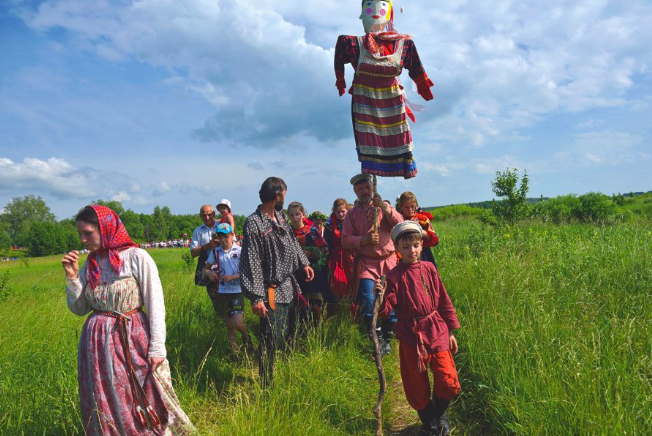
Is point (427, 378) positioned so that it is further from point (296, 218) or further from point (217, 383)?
point (296, 218)

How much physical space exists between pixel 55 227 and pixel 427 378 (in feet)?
280

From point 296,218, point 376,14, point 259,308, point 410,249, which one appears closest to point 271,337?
point 259,308

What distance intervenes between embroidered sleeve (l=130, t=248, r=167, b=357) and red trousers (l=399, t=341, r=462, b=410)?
179 cm

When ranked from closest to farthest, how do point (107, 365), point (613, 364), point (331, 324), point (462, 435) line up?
point (107, 365) → point (613, 364) → point (462, 435) → point (331, 324)

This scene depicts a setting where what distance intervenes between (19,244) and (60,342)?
91.6m

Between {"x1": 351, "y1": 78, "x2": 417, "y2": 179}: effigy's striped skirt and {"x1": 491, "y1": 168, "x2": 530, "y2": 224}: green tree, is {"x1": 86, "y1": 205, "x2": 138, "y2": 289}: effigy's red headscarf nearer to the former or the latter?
{"x1": 351, "y1": 78, "x2": 417, "y2": 179}: effigy's striped skirt

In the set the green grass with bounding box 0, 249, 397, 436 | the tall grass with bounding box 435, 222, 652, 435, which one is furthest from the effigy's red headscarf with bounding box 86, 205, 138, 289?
the tall grass with bounding box 435, 222, 652, 435

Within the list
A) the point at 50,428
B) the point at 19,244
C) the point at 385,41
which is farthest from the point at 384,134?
the point at 19,244

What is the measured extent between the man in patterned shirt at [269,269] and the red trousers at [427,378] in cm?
125

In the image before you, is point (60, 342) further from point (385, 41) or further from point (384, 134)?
point (385, 41)

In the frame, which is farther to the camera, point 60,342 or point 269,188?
point 60,342

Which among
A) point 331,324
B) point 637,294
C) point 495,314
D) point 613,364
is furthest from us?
point 331,324

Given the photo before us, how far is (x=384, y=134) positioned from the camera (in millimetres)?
3947

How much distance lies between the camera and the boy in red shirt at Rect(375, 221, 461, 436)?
2.84 metres
